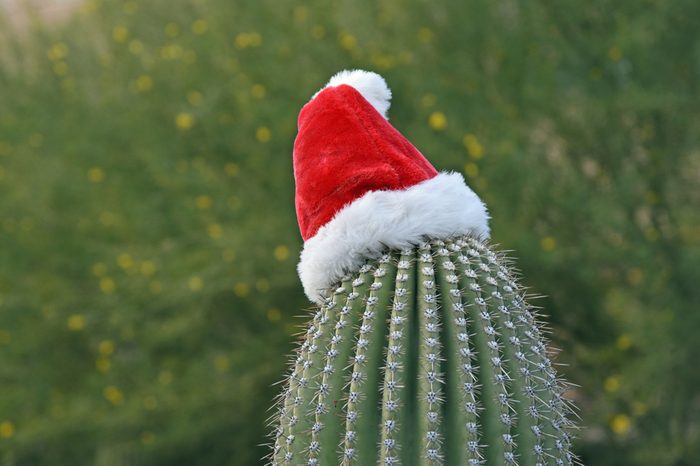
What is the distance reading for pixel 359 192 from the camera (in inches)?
68.9

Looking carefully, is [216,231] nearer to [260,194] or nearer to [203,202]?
[203,202]

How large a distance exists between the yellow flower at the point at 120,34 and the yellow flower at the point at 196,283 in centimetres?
160

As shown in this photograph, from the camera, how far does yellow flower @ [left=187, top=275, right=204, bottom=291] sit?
15.0 ft

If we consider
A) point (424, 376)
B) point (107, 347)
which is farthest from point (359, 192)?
point (107, 347)

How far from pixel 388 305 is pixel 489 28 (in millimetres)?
2726

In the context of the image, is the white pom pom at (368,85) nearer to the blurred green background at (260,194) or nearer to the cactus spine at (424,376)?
the cactus spine at (424,376)

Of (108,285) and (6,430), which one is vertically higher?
(108,285)

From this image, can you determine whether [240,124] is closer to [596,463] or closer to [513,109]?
[513,109]

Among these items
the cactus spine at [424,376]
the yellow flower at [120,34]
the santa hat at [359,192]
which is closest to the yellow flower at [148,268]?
the yellow flower at [120,34]

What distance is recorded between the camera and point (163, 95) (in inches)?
201

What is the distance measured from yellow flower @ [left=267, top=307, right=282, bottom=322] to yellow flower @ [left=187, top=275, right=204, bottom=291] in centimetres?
37

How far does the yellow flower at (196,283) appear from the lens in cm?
457

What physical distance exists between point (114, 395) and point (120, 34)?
1.95 metres

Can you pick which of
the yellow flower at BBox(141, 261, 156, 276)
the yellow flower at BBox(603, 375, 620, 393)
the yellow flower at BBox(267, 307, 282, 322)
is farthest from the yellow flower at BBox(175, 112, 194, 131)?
the yellow flower at BBox(603, 375, 620, 393)
